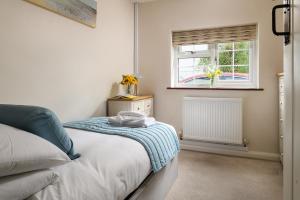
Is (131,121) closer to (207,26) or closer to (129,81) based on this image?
(129,81)

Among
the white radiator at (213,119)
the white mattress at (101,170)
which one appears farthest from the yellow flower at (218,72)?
the white mattress at (101,170)

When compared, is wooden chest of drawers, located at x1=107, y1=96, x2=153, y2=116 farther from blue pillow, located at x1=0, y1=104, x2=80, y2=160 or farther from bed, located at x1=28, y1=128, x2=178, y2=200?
blue pillow, located at x1=0, y1=104, x2=80, y2=160

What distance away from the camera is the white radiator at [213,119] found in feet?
9.89

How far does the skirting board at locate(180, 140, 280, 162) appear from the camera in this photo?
9.70ft

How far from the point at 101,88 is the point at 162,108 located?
114cm

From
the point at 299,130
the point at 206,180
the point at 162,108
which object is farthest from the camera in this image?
the point at 162,108

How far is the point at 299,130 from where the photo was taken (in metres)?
0.88

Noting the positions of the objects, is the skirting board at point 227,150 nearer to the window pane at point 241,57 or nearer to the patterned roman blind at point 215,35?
the window pane at point 241,57

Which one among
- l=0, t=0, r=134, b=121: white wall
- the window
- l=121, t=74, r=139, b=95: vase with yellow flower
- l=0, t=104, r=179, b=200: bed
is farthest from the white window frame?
l=0, t=104, r=179, b=200: bed

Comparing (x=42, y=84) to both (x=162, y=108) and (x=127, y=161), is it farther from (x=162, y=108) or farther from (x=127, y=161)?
(x=162, y=108)

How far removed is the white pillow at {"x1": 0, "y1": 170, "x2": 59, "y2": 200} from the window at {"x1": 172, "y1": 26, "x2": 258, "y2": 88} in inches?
114

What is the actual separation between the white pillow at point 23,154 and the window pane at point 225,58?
2922 millimetres

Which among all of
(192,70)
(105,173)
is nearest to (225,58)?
(192,70)

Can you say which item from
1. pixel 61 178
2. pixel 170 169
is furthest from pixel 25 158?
pixel 170 169
